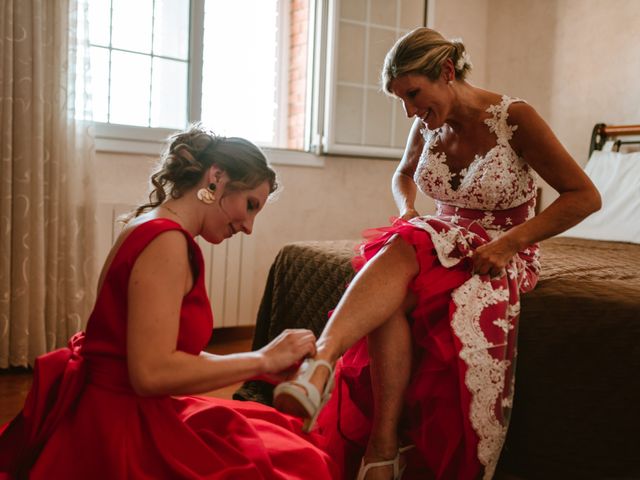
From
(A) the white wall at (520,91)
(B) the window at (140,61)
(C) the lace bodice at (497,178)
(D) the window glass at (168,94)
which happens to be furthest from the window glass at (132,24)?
(C) the lace bodice at (497,178)

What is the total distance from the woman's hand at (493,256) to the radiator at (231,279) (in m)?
1.89

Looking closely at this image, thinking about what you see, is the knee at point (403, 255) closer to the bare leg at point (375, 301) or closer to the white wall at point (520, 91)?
the bare leg at point (375, 301)

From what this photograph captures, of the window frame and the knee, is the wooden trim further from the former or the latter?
the knee

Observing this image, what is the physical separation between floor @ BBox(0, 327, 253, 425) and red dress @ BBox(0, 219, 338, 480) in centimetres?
121

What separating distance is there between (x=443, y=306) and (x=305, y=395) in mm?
423

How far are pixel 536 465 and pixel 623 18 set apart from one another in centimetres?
279

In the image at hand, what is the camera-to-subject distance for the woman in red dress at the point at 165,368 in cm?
99

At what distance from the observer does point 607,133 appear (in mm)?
3430

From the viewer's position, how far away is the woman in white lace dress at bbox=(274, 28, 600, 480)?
1380mm

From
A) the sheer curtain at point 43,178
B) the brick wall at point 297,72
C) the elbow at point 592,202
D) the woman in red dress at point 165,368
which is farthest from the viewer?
the brick wall at point 297,72

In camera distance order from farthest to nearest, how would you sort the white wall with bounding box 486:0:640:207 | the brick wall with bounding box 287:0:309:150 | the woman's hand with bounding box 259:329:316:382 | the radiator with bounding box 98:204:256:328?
1. the brick wall with bounding box 287:0:309:150
2. the white wall with bounding box 486:0:640:207
3. the radiator with bounding box 98:204:256:328
4. the woman's hand with bounding box 259:329:316:382

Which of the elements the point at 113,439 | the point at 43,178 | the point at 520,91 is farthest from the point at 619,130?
the point at 113,439

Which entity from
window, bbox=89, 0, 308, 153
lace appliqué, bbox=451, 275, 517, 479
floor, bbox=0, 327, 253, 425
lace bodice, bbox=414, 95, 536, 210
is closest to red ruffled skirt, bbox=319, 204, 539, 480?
lace appliqué, bbox=451, 275, 517, 479

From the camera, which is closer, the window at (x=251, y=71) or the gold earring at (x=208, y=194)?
the gold earring at (x=208, y=194)
